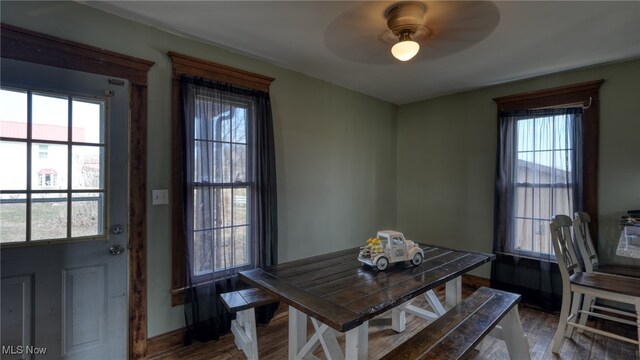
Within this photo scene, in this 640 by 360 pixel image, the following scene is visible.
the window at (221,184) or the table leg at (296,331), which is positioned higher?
the window at (221,184)

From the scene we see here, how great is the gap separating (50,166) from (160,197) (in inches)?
26.8

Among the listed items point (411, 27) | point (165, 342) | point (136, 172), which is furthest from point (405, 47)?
point (165, 342)

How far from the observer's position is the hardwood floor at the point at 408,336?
90.0 inches

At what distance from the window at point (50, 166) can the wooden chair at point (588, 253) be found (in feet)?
12.8

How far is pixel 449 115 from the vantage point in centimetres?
399

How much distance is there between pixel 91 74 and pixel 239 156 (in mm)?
1197

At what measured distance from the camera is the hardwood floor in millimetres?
2285

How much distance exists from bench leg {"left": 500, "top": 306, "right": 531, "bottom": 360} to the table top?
16.5 inches

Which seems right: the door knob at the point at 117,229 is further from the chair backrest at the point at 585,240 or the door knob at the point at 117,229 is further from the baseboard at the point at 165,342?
the chair backrest at the point at 585,240

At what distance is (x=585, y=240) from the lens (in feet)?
9.10

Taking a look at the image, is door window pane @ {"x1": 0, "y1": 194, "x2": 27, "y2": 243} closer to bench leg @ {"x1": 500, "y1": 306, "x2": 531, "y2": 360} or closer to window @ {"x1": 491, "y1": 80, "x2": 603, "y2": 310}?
bench leg @ {"x1": 500, "y1": 306, "x2": 531, "y2": 360}

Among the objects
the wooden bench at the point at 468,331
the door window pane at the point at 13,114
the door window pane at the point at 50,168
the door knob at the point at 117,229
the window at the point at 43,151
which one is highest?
the door window pane at the point at 13,114

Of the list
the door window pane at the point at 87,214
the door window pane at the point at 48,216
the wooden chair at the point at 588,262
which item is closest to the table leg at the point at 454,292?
the wooden chair at the point at 588,262

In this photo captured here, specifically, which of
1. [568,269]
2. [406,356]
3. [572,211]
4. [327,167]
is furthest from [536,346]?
[327,167]
